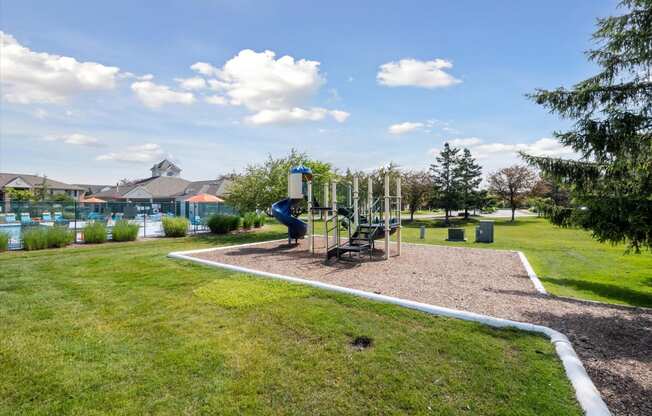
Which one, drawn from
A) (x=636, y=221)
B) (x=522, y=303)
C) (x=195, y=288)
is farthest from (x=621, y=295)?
(x=195, y=288)

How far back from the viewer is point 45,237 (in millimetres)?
12117

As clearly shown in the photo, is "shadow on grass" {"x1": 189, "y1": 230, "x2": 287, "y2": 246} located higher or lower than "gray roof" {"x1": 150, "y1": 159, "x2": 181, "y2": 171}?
lower

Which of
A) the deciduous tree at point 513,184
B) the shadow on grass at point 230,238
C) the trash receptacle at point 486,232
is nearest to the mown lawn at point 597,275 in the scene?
the trash receptacle at point 486,232

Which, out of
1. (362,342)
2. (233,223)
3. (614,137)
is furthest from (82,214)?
(614,137)

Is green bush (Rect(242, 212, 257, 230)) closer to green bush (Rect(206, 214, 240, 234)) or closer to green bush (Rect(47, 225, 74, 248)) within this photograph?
green bush (Rect(206, 214, 240, 234))

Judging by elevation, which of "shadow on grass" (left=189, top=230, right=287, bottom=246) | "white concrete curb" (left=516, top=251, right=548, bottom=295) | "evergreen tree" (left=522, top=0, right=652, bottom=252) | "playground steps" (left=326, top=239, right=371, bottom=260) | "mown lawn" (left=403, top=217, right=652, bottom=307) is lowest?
"mown lawn" (left=403, top=217, right=652, bottom=307)

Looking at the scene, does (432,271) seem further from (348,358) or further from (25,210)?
(25,210)

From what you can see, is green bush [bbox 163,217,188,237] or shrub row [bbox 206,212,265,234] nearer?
green bush [bbox 163,217,188,237]

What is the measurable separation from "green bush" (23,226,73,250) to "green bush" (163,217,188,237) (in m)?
4.08

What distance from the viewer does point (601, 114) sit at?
5.64 m

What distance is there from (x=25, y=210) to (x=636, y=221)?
23.2 m

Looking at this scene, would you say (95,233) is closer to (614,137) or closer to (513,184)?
(614,137)

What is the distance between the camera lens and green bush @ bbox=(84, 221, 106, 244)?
13430 millimetres

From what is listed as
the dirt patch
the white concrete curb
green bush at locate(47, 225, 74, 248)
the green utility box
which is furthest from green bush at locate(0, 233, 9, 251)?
the green utility box
